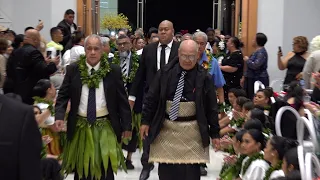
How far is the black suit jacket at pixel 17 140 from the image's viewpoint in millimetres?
2674

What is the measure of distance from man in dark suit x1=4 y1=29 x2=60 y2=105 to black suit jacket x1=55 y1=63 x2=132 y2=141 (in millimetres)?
1805

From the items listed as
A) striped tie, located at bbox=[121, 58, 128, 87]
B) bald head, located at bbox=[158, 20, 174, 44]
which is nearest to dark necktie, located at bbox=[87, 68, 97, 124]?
bald head, located at bbox=[158, 20, 174, 44]

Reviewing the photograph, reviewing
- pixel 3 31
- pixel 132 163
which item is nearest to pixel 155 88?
pixel 132 163

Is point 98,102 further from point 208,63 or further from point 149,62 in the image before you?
point 208,63

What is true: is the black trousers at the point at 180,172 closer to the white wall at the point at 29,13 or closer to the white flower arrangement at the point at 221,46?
the white flower arrangement at the point at 221,46

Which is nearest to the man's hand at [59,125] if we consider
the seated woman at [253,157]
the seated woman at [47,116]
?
the seated woman at [47,116]

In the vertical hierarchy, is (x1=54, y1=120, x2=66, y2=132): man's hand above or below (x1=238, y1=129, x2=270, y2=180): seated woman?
above

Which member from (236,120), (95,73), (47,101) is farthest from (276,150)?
(47,101)

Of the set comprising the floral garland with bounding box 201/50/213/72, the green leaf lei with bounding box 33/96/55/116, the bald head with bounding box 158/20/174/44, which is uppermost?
the bald head with bounding box 158/20/174/44

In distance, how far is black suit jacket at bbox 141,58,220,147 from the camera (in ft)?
20.3

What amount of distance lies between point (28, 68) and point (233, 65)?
449 centimetres

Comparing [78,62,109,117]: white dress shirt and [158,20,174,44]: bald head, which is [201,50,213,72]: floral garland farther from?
[78,62,109,117]: white dress shirt

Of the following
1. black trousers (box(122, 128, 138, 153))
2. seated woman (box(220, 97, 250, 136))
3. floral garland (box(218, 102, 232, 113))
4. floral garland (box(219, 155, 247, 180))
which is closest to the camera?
floral garland (box(219, 155, 247, 180))

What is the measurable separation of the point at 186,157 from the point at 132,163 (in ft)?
11.6
